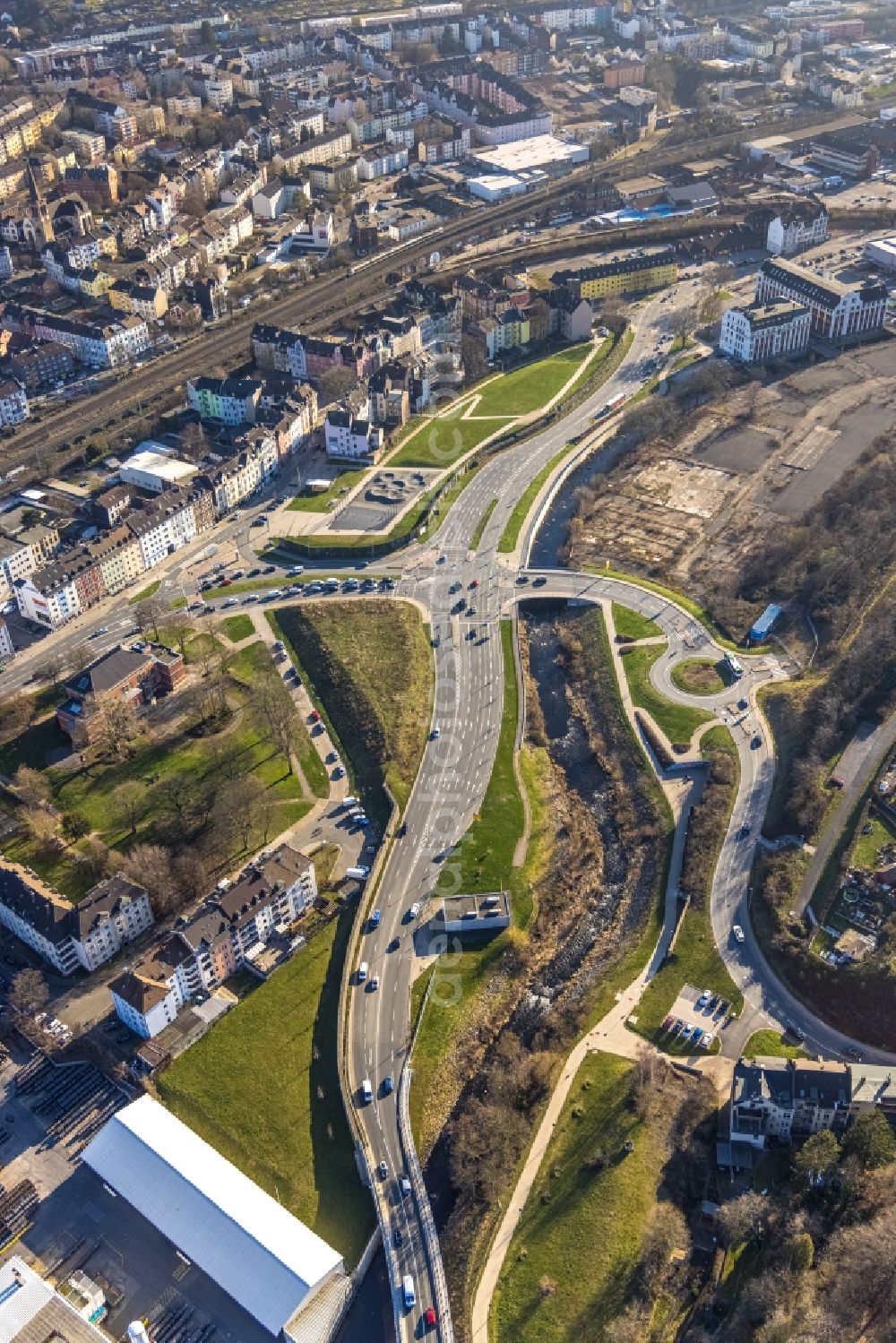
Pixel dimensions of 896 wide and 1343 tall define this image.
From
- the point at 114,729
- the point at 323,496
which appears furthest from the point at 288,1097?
the point at 323,496

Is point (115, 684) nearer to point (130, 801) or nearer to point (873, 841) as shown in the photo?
point (130, 801)

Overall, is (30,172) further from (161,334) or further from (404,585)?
(404,585)

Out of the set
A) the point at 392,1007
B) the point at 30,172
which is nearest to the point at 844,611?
the point at 392,1007

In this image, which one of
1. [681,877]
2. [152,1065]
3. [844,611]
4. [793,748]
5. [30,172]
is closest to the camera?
[152,1065]

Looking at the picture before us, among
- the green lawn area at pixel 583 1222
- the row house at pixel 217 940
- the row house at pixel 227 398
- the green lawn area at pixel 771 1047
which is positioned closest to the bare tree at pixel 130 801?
the row house at pixel 217 940

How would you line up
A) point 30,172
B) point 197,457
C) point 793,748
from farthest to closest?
point 30,172 < point 197,457 < point 793,748

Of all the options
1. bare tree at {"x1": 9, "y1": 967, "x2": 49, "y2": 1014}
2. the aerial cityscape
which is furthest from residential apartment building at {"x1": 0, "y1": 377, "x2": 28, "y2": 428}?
bare tree at {"x1": 9, "y1": 967, "x2": 49, "y2": 1014}
